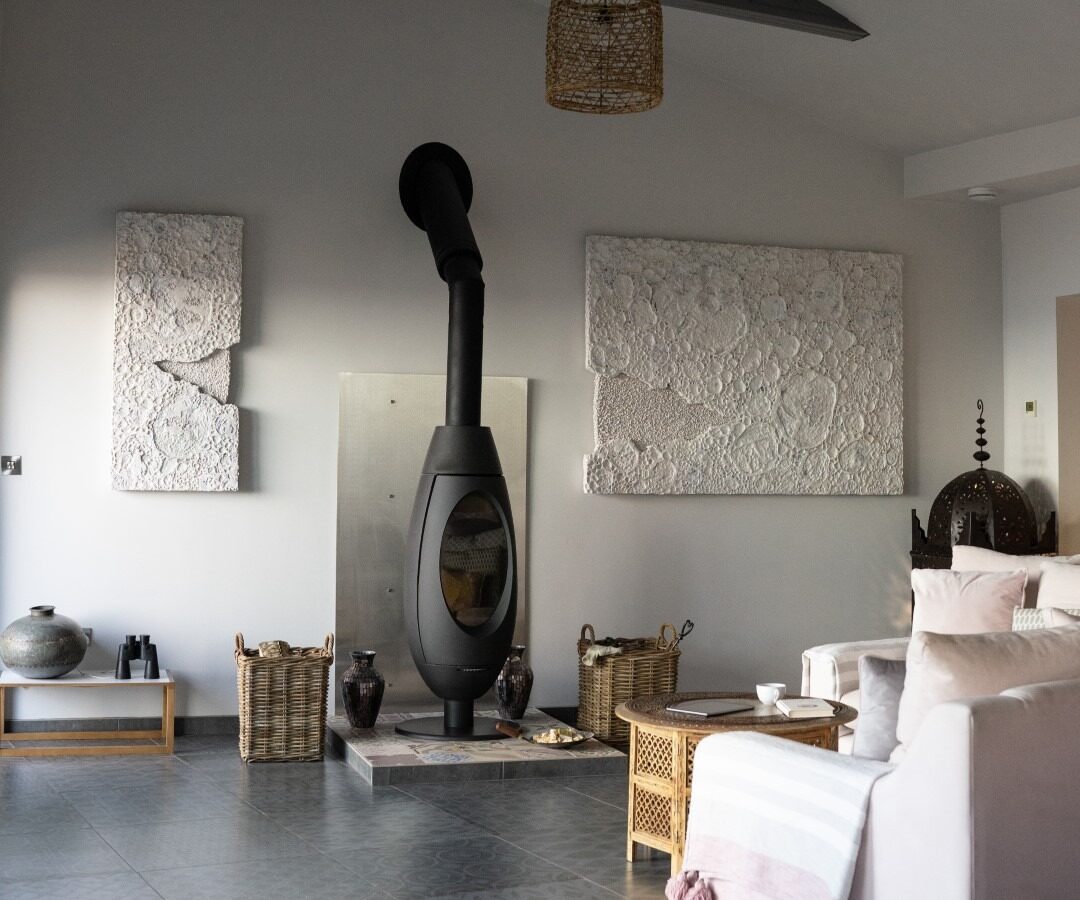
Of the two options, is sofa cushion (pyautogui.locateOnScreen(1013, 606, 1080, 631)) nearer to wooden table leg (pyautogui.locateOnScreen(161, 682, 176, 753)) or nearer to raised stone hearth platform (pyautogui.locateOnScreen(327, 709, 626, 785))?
raised stone hearth platform (pyautogui.locateOnScreen(327, 709, 626, 785))

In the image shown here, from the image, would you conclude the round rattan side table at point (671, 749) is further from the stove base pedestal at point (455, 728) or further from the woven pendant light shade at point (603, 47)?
the woven pendant light shade at point (603, 47)

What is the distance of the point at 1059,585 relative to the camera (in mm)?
4621

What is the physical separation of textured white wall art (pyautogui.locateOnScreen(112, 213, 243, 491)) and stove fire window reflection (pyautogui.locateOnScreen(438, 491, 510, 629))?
114 cm

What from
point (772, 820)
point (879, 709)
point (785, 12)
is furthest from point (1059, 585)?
point (785, 12)

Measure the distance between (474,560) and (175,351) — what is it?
1654 millimetres

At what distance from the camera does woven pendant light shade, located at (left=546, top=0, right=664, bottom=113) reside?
14.5 feet

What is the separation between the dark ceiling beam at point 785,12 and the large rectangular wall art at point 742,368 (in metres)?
1.18

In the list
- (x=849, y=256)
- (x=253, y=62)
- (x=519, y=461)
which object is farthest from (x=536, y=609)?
(x=253, y=62)

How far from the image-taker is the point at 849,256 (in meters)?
6.67

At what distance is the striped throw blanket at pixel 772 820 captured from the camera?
2850 millimetres

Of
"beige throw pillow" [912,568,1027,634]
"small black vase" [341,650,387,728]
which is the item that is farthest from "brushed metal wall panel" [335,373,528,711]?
"beige throw pillow" [912,568,1027,634]

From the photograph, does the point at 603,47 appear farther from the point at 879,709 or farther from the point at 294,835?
the point at 294,835

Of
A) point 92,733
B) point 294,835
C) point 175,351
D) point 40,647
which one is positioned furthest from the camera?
point 175,351

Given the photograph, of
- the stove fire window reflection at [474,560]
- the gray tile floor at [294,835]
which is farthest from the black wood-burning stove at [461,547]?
the gray tile floor at [294,835]
